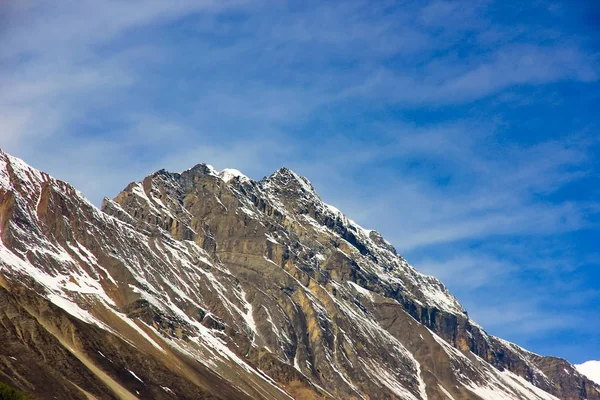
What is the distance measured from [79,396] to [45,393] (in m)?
8.53

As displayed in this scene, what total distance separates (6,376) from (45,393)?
838 cm

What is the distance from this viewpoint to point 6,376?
189875mm

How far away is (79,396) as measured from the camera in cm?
19850

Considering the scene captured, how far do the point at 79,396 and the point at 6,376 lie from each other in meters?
16.2

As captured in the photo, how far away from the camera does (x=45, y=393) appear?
630 feet
